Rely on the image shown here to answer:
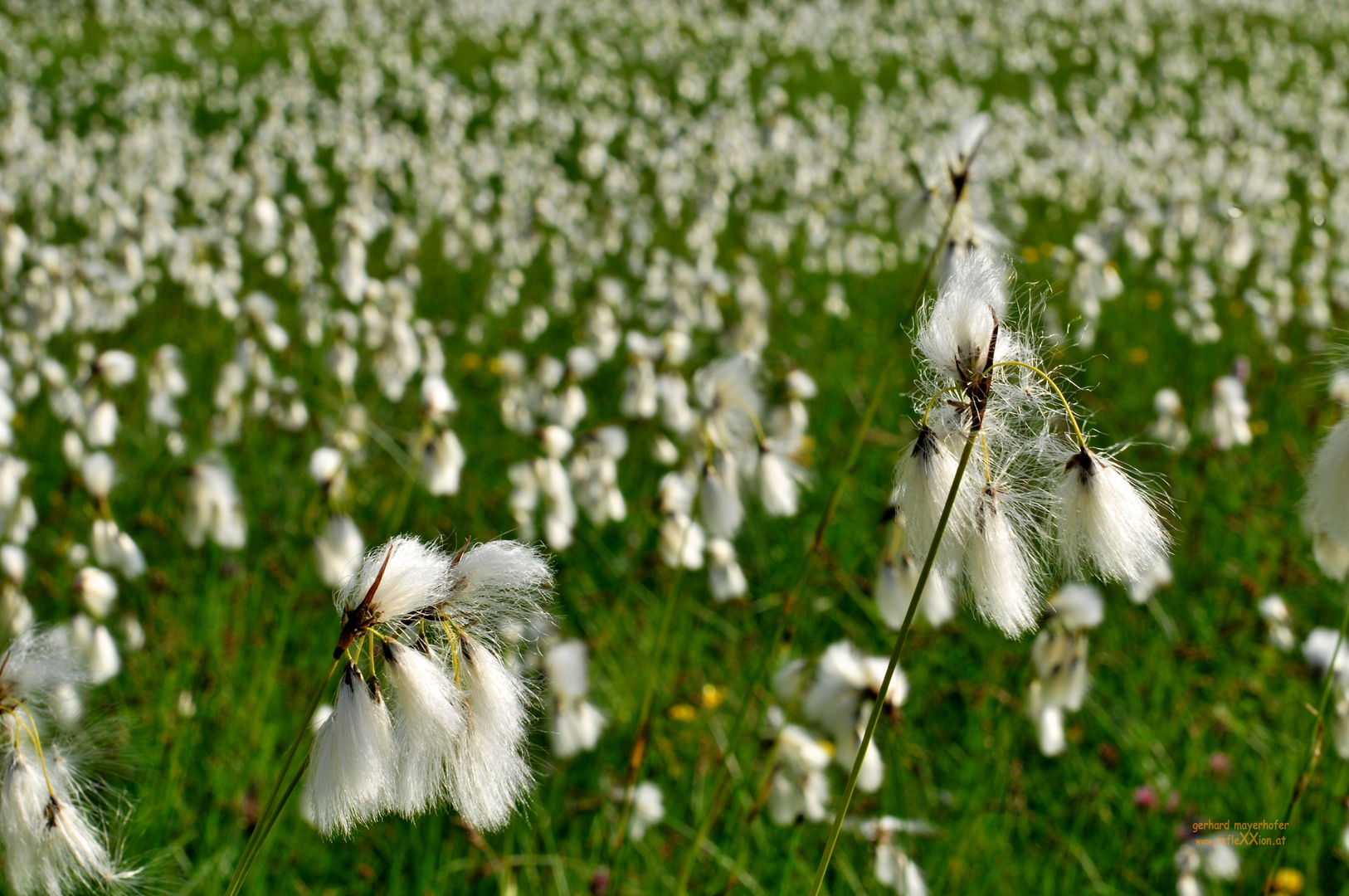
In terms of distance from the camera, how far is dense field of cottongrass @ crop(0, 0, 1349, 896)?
1.24m

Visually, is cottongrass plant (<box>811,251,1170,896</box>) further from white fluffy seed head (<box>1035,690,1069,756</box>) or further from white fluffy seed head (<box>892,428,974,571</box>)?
white fluffy seed head (<box>1035,690,1069,756</box>)

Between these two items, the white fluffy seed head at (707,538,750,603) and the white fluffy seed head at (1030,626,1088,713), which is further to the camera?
the white fluffy seed head at (707,538,750,603)

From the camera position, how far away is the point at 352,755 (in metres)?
1.11

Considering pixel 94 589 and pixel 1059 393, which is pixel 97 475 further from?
pixel 1059 393

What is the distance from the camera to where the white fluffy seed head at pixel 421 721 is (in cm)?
109

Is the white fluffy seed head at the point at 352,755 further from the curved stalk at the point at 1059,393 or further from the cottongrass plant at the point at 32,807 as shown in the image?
the curved stalk at the point at 1059,393

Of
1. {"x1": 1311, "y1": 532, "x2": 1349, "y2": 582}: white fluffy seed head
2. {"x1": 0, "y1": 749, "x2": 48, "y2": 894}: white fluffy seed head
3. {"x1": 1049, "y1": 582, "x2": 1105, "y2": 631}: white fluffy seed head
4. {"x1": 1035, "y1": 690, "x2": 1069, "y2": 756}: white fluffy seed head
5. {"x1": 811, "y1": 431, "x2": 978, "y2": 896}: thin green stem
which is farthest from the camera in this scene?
{"x1": 1035, "y1": 690, "x2": 1069, "y2": 756}: white fluffy seed head

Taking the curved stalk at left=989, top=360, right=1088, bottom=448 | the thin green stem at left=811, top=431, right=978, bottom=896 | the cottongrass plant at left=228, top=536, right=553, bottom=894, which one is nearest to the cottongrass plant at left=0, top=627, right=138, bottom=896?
the cottongrass plant at left=228, top=536, right=553, bottom=894

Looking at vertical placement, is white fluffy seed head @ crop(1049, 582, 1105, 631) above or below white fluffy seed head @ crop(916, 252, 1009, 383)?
below

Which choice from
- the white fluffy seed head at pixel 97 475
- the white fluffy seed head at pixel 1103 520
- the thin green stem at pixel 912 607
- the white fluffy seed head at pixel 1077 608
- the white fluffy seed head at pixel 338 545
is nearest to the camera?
the thin green stem at pixel 912 607

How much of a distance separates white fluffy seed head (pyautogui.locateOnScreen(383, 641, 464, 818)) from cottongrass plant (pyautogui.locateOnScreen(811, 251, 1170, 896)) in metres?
0.43

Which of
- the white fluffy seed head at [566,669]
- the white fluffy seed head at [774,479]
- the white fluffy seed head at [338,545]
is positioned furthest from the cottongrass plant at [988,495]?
the white fluffy seed head at [338,545]

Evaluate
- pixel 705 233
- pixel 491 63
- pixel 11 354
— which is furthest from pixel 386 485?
pixel 491 63

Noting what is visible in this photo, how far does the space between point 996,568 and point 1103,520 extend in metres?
0.13
